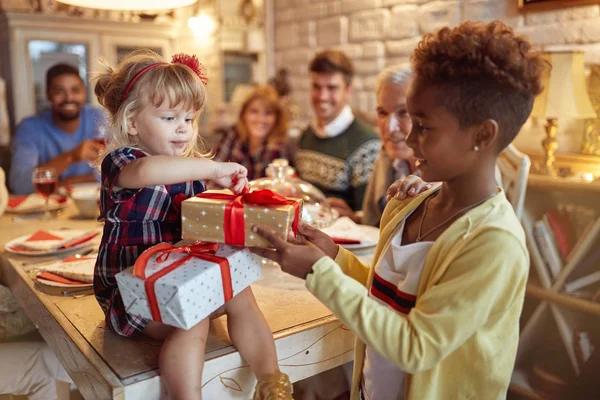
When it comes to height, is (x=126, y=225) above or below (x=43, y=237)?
above

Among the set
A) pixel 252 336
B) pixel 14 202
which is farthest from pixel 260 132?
pixel 252 336

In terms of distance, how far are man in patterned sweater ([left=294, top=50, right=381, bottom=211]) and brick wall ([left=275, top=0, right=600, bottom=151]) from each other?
340mm

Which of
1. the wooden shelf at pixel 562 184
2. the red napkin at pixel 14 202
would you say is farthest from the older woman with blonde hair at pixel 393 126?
the red napkin at pixel 14 202

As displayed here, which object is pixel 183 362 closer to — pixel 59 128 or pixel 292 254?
pixel 292 254

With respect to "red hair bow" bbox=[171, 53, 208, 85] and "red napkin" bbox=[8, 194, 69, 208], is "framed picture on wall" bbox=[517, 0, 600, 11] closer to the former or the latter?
"red hair bow" bbox=[171, 53, 208, 85]

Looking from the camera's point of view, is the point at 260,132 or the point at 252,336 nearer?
the point at 252,336

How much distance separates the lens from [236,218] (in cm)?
88

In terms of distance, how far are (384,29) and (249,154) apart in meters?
1.15

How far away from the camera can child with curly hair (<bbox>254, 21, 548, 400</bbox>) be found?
79cm

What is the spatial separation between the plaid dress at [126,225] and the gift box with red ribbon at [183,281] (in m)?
0.08

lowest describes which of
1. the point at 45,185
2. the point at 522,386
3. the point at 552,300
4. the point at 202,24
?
the point at 522,386

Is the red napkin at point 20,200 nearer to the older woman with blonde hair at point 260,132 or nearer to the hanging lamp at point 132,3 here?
the hanging lamp at point 132,3

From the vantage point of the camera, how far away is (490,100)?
801 mm

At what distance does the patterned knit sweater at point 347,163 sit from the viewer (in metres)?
2.80
